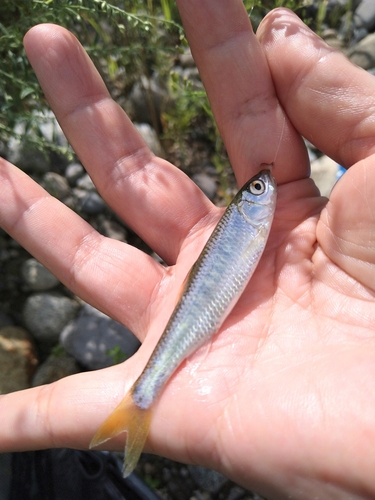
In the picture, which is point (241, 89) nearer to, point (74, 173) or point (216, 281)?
point (216, 281)

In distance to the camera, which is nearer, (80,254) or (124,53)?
(80,254)

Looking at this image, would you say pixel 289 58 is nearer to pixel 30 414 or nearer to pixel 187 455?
pixel 187 455

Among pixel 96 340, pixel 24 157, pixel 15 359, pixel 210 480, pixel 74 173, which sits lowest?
pixel 210 480

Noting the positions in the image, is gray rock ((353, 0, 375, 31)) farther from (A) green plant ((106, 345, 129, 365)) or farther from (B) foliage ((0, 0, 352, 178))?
(A) green plant ((106, 345, 129, 365))

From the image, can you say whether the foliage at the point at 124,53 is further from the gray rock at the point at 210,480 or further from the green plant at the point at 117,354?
the gray rock at the point at 210,480

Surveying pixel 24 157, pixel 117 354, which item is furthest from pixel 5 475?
pixel 24 157

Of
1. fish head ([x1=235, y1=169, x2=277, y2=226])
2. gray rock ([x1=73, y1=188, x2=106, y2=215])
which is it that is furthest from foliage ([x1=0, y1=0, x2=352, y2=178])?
fish head ([x1=235, y1=169, x2=277, y2=226])
